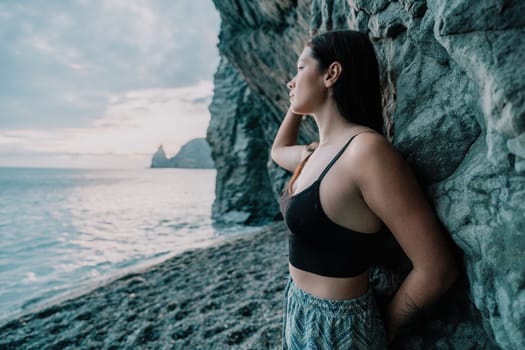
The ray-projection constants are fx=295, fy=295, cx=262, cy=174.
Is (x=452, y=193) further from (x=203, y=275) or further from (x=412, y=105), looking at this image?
(x=203, y=275)

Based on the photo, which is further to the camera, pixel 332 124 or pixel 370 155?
pixel 332 124

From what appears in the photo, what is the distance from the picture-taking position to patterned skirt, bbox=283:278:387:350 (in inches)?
59.1

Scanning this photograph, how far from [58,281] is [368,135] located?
10.4 metres

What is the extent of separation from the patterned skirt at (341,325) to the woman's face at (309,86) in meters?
1.12

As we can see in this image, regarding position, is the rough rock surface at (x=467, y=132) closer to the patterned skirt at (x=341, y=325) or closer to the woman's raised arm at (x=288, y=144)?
the patterned skirt at (x=341, y=325)

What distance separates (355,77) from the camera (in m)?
1.67

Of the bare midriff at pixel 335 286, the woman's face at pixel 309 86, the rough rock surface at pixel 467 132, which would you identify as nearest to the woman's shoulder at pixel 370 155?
the rough rock surface at pixel 467 132

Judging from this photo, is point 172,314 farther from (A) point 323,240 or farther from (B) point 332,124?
(B) point 332,124

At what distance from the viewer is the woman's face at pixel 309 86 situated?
69.0 inches

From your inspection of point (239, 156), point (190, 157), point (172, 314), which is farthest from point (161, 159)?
point (172, 314)

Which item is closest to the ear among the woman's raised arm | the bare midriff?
the woman's raised arm

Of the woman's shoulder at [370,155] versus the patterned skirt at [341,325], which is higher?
the woman's shoulder at [370,155]

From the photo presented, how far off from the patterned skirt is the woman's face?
1.12 m

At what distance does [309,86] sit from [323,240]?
91 cm
